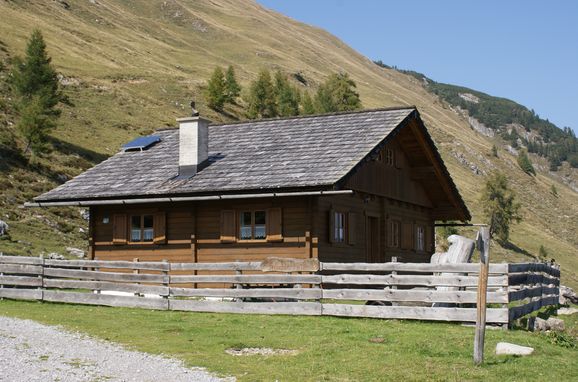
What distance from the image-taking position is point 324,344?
15242mm

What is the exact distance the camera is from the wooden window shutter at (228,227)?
26844 mm

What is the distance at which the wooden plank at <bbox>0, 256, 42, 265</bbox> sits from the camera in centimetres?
2345

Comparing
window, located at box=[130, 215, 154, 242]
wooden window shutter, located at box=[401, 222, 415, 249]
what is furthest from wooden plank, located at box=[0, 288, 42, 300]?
wooden window shutter, located at box=[401, 222, 415, 249]

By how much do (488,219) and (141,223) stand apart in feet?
225

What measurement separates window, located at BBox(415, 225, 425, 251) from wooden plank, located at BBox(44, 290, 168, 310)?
15.9 metres

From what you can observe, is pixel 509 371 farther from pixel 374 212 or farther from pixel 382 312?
pixel 374 212

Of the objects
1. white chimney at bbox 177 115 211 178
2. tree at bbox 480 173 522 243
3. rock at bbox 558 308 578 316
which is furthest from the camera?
tree at bbox 480 173 522 243

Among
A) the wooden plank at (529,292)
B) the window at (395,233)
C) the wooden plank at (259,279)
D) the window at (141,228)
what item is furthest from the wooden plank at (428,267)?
the window at (395,233)

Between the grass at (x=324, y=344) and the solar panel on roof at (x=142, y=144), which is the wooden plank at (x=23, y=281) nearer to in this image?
the grass at (x=324, y=344)

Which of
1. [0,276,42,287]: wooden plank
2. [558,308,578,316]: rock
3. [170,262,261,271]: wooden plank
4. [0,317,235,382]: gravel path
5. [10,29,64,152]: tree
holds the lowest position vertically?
[558,308,578,316]: rock

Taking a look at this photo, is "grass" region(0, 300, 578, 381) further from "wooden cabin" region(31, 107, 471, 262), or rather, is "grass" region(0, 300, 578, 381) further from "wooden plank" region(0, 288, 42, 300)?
"wooden cabin" region(31, 107, 471, 262)

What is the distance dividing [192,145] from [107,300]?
310 inches

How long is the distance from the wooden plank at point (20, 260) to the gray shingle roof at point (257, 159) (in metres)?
4.92

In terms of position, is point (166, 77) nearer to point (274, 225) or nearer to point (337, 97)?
point (337, 97)
